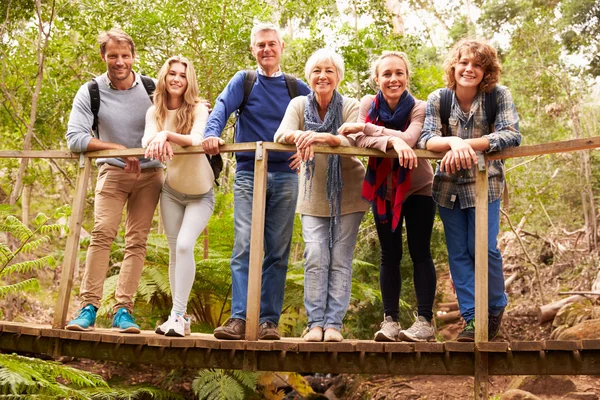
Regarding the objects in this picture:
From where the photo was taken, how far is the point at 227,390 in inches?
258

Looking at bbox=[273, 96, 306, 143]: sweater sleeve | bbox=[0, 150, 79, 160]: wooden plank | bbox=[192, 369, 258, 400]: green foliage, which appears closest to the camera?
bbox=[273, 96, 306, 143]: sweater sleeve

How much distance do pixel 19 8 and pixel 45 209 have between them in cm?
869

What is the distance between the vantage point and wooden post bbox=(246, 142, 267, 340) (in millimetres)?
4211

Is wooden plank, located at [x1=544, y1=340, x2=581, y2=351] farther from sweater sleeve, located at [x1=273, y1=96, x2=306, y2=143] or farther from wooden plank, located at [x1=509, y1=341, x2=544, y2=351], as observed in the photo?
sweater sleeve, located at [x1=273, y1=96, x2=306, y2=143]

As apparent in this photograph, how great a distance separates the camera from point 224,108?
169 inches

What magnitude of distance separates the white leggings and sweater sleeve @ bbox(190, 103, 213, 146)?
38 cm

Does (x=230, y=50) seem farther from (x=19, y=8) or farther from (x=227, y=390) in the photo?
(x=227, y=390)

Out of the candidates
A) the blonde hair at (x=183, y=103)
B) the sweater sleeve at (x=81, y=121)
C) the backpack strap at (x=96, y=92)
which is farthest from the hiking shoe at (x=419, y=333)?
the sweater sleeve at (x=81, y=121)

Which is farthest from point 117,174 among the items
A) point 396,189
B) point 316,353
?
point 396,189

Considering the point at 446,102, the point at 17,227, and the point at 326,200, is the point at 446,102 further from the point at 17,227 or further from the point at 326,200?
the point at 17,227

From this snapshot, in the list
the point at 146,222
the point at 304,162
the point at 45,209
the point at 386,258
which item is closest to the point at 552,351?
the point at 386,258

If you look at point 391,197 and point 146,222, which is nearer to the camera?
point 391,197

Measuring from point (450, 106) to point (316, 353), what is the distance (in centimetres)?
180

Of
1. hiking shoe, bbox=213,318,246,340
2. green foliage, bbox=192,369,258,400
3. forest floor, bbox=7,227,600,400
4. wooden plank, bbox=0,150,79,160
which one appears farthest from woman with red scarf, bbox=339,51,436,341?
forest floor, bbox=7,227,600,400
